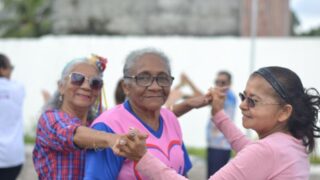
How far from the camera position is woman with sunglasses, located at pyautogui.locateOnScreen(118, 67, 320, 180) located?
88.1 inches

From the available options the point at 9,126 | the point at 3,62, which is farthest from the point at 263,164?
the point at 3,62

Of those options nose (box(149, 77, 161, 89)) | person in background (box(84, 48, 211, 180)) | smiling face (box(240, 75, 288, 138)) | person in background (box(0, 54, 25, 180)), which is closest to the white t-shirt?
person in background (box(0, 54, 25, 180))

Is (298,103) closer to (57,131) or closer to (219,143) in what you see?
(57,131)

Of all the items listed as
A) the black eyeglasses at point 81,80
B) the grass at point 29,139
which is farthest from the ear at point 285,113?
the grass at point 29,139

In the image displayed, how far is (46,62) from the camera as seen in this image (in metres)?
11.7

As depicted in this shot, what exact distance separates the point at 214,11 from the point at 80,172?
33.8 ft

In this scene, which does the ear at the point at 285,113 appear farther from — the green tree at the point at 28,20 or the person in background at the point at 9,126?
the green tree at the point at 28,20

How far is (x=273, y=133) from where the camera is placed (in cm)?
238

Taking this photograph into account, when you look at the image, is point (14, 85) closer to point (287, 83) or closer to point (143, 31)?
point (287, 83)

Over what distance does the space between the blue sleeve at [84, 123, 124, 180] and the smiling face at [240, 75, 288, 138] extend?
59 cm

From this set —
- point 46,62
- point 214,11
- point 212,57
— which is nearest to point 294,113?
point 212,57

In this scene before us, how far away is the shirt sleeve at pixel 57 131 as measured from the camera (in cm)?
271

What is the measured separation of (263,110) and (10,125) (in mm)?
3205

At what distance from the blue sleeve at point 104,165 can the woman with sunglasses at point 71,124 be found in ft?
0.20
